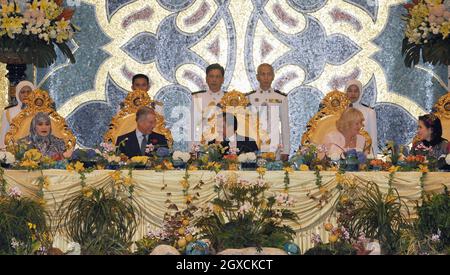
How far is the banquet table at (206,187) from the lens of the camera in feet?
52.1

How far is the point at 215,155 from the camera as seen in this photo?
16297 mm

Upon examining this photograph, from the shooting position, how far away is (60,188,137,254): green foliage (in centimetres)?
1544

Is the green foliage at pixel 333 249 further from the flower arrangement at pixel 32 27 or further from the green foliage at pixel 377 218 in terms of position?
the flower arrangement at pixel 32 27

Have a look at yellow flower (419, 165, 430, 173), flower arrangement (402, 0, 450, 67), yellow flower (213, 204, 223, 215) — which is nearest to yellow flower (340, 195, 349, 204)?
yellow flower (419, 165, 430, 173)

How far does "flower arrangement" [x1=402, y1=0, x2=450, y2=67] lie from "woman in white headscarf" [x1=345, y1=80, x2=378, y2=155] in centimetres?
85

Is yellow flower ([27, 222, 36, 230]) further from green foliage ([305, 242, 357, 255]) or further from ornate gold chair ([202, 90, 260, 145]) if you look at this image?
ornate gold chair ([202, 90, 260, 145])

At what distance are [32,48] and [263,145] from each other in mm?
2948

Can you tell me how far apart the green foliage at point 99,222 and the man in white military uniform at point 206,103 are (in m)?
2.29

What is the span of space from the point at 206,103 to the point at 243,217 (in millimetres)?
2846

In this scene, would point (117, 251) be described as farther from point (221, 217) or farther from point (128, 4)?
point (128, 4)

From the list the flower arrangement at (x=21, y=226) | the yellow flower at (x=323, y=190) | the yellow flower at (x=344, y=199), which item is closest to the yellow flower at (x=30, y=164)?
the flower arrangement at (x=21, y=226)
